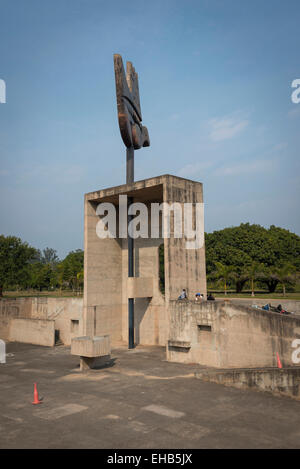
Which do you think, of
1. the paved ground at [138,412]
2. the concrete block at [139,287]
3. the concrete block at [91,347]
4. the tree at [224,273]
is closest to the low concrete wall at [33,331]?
the concrete block at [139,287]

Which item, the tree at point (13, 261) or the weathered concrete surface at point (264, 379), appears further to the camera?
the tree at point (13, 261)

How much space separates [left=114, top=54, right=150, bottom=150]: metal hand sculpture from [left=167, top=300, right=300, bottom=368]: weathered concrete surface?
1067 centimetres

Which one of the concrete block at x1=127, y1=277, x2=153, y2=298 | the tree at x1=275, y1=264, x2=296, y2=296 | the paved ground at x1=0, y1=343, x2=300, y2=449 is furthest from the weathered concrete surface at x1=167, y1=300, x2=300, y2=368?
the tree at x1=275, y1=264, x2=296, y2=296

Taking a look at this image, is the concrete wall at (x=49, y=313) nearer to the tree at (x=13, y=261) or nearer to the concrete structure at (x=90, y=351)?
the concrete structure at (x=90, y=351)

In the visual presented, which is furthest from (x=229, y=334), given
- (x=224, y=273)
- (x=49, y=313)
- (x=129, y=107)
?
(x=224, y=273)

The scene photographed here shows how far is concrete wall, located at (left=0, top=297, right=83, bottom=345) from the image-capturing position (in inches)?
1008

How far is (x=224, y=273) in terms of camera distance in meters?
44.7

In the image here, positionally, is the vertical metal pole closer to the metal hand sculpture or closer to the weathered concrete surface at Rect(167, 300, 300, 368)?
the metal hand sculpture

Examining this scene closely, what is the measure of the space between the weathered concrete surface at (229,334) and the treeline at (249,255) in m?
27.3

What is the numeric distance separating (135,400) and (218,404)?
2831 mm

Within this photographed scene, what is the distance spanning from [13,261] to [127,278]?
29.7 m

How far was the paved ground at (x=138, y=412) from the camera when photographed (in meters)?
9.21
